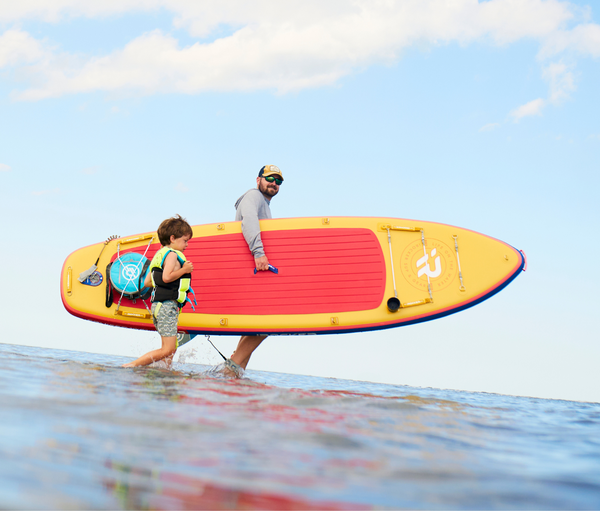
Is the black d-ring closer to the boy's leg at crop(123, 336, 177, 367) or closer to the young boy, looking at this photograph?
the young boy

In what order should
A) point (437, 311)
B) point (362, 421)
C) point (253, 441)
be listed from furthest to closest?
point (437, 311), point (362, 421), point (253, 441)

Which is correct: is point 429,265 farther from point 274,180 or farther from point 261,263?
point 274,180

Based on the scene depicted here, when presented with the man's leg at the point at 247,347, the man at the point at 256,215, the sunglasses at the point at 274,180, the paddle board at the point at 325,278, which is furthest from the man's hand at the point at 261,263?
the sunglasses at the point at 274,180

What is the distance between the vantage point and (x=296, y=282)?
4.99 metres

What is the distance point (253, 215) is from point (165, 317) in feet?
4.59

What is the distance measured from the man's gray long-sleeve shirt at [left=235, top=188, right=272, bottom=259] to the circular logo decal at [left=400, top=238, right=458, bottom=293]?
155 cm

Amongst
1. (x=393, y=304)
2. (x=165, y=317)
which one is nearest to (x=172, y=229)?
(x=165, y=317)

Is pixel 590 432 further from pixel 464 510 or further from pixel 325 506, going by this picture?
pixel 325 506

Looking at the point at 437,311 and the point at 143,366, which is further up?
the point at 437,311

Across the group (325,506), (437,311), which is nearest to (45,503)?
(325,506)

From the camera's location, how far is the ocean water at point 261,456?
1.11 metres

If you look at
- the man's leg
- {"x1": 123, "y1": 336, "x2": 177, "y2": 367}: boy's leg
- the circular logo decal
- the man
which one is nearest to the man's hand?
the man

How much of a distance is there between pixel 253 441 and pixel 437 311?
3.68 meters

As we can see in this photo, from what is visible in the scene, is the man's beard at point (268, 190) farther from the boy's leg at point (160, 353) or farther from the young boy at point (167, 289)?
the boy's leg at point (160, 353)
